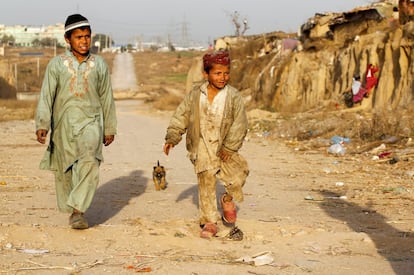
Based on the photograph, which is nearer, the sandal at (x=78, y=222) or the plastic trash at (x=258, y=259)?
the plastic trash at (x=258, y=259)

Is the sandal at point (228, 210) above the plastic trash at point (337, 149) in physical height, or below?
above

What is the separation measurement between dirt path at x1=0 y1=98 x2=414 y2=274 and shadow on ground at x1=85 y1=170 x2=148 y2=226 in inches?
0.5

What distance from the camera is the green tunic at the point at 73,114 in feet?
21.3

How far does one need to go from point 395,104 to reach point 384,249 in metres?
12.6

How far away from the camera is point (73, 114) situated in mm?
6543

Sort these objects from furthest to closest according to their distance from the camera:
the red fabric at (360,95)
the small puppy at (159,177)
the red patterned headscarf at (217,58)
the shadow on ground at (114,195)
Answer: the red fabric at (360,95), the small puppy at (159,177), the shadow on ground at (114,195), the red patterned headscarf at (217,58)

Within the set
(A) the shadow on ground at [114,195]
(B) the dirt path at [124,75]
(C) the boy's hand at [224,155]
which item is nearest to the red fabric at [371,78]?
(A) the shadow on ground at [114,195]

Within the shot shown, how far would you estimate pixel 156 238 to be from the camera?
20.3 ft

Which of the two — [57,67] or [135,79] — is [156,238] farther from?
[135,79]

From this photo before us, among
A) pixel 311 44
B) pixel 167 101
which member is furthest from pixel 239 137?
pixel 167 101

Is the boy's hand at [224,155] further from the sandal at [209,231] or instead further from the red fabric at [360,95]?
the red fabric at [360,95]

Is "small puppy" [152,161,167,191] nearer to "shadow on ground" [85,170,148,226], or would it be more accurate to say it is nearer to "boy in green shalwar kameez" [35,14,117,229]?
→ "shadow on ground" [85,170,148,226]

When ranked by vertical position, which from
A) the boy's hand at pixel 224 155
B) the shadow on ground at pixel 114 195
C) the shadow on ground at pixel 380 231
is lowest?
the shadow on ground at pixel 114 195

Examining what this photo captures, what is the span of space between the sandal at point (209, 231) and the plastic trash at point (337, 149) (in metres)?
8.13
